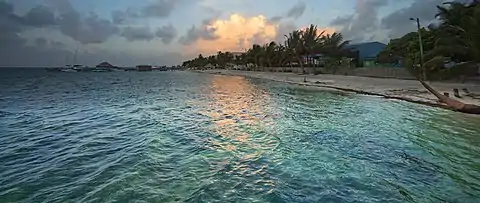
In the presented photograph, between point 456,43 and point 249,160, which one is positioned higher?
point 456,43

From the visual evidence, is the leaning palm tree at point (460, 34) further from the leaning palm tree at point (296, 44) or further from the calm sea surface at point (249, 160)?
the leaning palm tree at point (296, 44)

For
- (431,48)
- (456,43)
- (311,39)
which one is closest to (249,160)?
(456,43)

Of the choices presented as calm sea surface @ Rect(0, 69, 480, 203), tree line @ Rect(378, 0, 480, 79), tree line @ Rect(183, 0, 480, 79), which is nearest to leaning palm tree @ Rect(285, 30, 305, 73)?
tree line @ Rect(183, 0, 480, 79)

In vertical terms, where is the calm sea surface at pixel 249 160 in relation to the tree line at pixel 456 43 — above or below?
below

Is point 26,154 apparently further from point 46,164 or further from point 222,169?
point 222,169

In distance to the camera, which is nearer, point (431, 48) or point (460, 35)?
point (460, 35)

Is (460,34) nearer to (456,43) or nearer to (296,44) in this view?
(456,43)

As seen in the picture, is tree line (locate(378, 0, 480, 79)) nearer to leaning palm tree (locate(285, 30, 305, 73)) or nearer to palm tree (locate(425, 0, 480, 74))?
palm tree (locate(425, 0, 480, 74))

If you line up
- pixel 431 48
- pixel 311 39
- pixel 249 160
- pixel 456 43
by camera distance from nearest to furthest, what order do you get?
pixel 249 160, pixel 456 43, pixel 431 48, pixel 311 39

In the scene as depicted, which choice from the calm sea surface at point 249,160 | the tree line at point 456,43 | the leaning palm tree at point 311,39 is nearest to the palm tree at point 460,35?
the tree line at point 456,43

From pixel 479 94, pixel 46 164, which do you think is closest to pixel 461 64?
pixel 479 94

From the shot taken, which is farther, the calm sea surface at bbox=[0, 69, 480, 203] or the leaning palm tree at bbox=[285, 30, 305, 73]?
the leaning palm tree at bbox=[285, 30, 305, 73]

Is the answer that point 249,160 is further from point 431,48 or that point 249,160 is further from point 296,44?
point 296,44

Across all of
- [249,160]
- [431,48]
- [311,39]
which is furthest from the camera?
[311,39]
